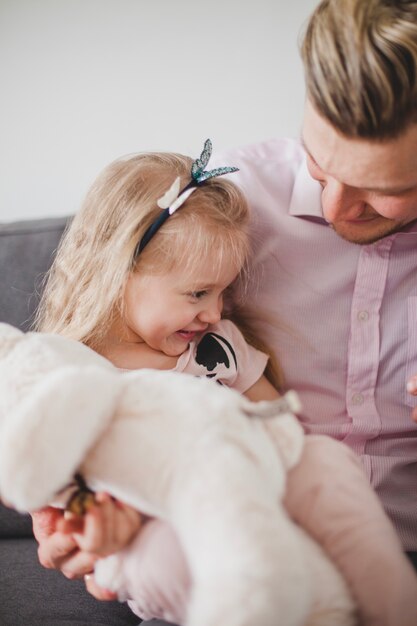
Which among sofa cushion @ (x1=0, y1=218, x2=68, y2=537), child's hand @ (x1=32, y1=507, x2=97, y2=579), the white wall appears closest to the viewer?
child's hand @ (x1=32, y1=507, x2=97, y2=579)

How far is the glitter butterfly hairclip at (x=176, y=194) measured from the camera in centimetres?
91

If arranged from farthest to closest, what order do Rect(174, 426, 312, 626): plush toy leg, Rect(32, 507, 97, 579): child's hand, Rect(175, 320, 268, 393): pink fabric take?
Rect(175, 320, 268, 393): pink fabric → Rect(32, 507, 97, 579): child's hand → Rect(174, 426, 312, 626): plush toy leg

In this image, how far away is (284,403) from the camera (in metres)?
0.55

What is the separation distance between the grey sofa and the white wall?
32cm

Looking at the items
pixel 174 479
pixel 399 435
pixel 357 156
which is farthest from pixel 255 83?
pixel 174 479

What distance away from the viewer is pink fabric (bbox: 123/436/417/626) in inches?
19.4

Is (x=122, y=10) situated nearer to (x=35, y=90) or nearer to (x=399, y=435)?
(x=35, y=90)

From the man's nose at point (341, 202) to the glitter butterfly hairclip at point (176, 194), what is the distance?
170 mm

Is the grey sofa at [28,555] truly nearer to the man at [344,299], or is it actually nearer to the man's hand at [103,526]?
the man's hand at [103,526]

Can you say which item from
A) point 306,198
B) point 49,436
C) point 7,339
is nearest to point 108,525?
point 49,436

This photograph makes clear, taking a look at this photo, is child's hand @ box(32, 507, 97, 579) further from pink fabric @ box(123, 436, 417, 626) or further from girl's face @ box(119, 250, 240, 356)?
girl's face @ box(119, 250, 240, 356)

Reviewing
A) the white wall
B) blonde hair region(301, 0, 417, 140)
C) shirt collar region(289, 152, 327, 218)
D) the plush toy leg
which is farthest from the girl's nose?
the white wall

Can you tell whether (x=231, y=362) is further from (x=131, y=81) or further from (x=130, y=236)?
(x=131, y=81)

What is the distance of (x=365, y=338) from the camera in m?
0.97
